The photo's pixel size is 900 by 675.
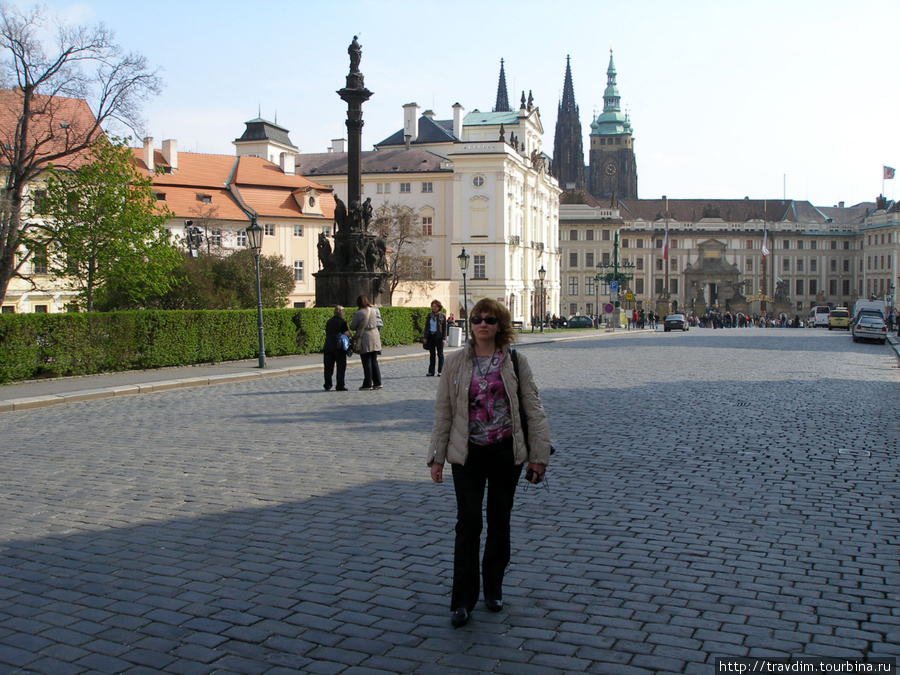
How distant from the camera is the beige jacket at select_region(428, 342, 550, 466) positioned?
16.2 feet

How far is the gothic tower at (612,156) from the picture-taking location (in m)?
157

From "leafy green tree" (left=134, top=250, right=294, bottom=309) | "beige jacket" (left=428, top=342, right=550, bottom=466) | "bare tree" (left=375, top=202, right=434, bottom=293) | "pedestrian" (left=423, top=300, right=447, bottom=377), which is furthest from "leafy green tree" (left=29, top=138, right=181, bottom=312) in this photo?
"bare tree" (left=375, top=202, right=434, bottom=293)

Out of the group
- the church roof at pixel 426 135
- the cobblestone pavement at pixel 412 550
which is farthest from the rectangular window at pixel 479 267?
the cobblestone pavement at pixel 412 550

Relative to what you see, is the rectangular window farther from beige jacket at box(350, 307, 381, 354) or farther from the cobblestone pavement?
the cobblestone pavement

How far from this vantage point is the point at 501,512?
5.05m

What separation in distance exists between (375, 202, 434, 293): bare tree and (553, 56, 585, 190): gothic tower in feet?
271

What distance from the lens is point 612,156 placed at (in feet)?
518

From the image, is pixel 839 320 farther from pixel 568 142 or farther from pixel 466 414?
pixel 568 142

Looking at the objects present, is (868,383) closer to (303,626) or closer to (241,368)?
(241,368)

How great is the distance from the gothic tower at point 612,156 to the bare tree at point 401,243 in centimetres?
9210

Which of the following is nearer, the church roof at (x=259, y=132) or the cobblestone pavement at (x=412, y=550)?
the cobblestone pavement at (x=412, y=550)

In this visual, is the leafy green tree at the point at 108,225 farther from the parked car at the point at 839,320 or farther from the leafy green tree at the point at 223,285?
the parked car at the point at 839,320

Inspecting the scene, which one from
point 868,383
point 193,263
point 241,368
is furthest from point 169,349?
point 868,383

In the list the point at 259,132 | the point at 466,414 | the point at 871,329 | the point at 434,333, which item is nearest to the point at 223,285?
the point at 434,333
